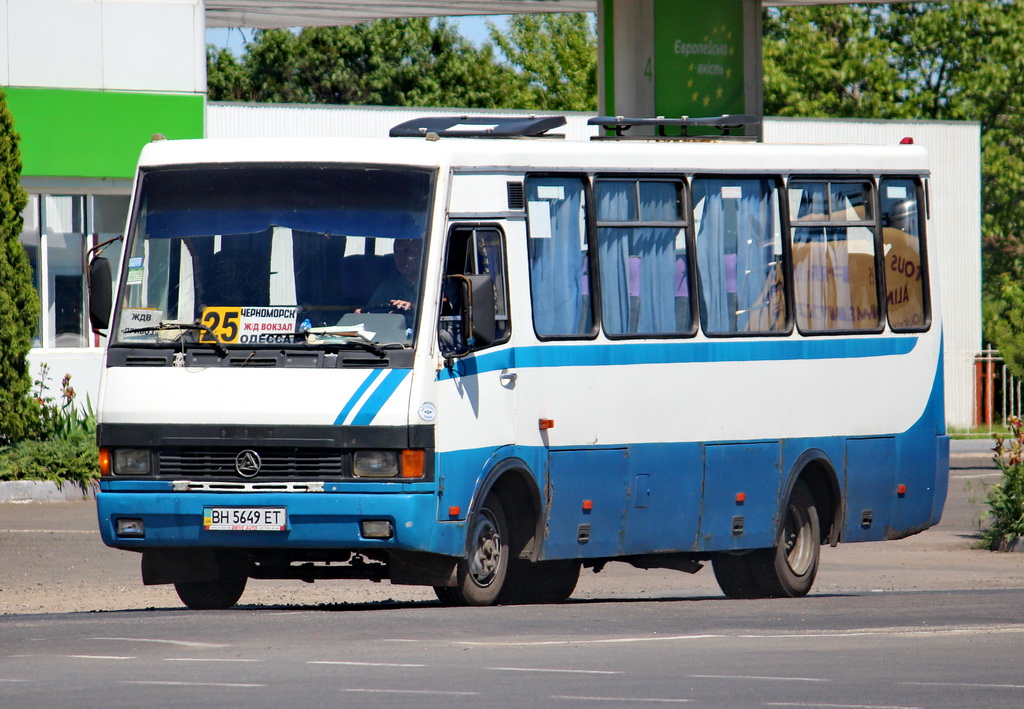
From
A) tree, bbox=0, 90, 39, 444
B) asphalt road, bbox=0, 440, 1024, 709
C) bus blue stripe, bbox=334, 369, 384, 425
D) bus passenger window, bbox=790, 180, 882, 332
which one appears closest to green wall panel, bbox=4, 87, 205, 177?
tree, bbox=0, 90, 39, 444

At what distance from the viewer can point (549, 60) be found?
69.8m

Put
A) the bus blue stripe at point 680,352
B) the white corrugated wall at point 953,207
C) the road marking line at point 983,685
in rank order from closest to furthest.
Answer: the road marking line at point 983,685 < the bus blue stripe at point 680,352 < the white corrugated wall at point 953,207

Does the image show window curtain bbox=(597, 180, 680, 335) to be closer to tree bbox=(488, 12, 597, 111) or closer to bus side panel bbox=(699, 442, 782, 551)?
bus side panel bbox=(699, 442, 782, 551)

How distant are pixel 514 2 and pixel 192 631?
19.5m

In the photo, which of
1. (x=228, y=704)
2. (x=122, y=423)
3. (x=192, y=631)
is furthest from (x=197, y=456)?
(x=228, y=704)

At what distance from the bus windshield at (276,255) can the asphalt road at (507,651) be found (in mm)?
1633

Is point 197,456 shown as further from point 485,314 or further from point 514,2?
point 514,2

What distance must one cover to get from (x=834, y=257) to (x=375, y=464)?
469cm

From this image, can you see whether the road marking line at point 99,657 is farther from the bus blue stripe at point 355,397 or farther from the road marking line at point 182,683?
the bus blue stripe at point 355,397

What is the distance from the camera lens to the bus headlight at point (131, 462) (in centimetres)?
1170

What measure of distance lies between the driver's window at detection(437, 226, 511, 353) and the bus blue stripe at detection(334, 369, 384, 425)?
476mm

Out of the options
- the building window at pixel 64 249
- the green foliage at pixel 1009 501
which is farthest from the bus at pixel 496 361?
the building window at pixel 64 249

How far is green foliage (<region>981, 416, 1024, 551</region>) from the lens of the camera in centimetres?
1858

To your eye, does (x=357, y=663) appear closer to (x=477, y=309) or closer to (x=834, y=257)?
(x=477, y=309)
